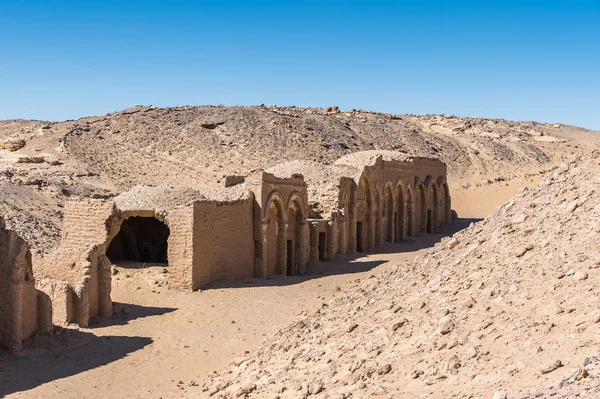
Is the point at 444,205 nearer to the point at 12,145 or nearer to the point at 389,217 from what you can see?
the point at 389,217

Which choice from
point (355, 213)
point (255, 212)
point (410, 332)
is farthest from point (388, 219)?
point (410, 332)

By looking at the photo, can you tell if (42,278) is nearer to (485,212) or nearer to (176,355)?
(176,355)

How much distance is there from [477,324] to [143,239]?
18640 mm

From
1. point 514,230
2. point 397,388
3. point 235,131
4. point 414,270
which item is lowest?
point 397,388

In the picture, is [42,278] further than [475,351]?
Yes

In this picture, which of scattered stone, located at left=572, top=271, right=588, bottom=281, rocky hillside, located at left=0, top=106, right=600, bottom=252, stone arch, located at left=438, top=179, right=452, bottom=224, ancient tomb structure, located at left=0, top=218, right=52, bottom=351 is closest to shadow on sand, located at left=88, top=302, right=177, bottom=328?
ancient tomb structure, located at left=0, top=218, right=52, bottom=351

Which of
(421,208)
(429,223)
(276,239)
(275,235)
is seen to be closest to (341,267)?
(276,239)

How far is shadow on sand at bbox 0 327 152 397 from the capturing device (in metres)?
11.9

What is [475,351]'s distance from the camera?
7387 millimetres

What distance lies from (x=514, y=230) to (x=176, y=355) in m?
7.15

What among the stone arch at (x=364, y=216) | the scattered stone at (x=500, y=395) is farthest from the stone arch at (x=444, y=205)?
the scattered stone at (x=500, y=395)

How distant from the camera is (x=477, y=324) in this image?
802 cm

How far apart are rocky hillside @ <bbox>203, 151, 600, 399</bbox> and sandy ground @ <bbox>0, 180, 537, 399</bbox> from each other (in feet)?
5.30

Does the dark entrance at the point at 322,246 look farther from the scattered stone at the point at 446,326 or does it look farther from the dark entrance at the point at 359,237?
the scattered stone at the point at 446,326
